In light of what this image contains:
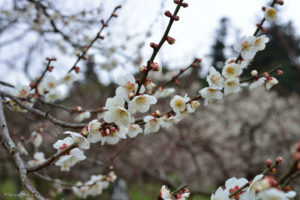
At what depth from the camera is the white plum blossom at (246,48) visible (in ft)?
5.08

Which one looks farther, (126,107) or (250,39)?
(250,39)

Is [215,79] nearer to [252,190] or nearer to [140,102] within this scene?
[140,102]

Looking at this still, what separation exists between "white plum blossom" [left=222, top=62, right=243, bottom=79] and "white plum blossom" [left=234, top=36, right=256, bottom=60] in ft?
0.31

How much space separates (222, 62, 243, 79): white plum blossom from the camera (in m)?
1.53

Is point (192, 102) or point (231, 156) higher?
point (231, 156)

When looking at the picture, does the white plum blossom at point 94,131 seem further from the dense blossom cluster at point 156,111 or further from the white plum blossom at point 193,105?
the white plum blossom at point 193,105

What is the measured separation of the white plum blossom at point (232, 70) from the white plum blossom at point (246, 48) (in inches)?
3.7

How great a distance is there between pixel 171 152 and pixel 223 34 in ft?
72.6

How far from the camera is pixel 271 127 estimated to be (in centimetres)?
981

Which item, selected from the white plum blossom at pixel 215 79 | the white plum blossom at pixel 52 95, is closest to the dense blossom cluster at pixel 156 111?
the white plum blossom at pixel 215 79

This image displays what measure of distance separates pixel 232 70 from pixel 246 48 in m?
0.17

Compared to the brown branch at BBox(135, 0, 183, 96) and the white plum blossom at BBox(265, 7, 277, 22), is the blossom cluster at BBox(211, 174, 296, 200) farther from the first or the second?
the white plum blossom at BBox(265, 7, 277, 22)

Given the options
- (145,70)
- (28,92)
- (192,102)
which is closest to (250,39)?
(192,102)

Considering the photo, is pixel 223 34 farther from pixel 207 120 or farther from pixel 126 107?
pixel 126 107
